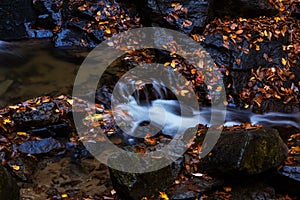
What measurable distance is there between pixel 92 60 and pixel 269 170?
18.7 feet

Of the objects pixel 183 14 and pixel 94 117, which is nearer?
pixel 94 117

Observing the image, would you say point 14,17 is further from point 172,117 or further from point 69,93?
point 172,117

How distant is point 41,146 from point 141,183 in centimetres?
222

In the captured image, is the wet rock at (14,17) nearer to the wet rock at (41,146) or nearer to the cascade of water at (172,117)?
the cascade of water at (172,117)

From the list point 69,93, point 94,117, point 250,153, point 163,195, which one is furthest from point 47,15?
point 250,153

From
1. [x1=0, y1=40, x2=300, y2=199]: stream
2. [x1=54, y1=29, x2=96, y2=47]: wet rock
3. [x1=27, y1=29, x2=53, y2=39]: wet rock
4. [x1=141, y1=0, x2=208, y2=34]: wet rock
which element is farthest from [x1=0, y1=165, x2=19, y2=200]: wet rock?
[x1=27, y1=29, x2=53, y2=39]: wet rock

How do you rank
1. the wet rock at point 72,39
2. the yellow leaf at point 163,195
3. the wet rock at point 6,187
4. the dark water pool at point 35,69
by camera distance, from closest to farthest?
1. the wet rock at point 6,187
2. the yellow leaf at point 163,195
3. the dark water pool at point 35,69
4. the wet rock at point 72,39

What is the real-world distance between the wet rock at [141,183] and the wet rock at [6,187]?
128 cm

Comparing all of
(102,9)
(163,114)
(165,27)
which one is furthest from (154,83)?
(102,9)

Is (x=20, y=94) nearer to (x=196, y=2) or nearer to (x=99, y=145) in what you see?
(x=99, y=145)

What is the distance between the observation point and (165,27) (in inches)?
336

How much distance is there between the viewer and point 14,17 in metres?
9.95

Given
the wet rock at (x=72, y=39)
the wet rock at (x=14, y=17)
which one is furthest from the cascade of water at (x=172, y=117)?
the wet rock at (x=14, y=17)

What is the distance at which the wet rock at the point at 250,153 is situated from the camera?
171 inches
